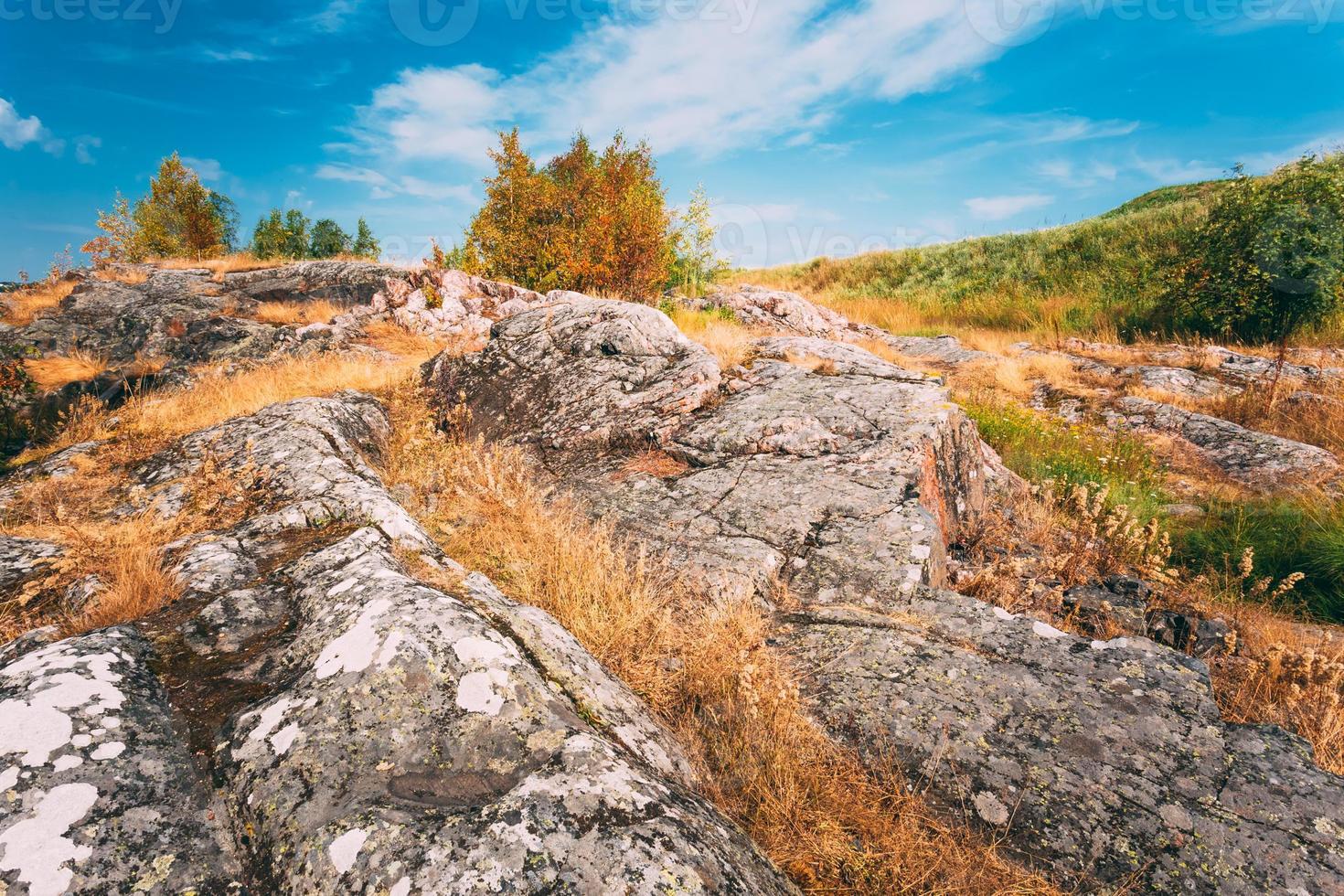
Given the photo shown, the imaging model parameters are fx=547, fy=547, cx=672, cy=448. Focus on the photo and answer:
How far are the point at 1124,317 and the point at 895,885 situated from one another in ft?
59.4

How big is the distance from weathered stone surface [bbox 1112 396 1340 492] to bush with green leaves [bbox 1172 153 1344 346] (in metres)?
4.55

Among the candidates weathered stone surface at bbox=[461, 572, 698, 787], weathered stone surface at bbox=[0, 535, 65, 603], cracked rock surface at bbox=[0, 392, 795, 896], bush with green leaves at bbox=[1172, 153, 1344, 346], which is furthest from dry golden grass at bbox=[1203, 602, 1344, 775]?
bush with green leaves at bbox=[1172, 153, 1344, 346]

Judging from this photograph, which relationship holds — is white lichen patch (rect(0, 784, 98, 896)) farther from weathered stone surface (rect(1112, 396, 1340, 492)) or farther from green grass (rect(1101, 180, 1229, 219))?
green grass (rect(1101, 180, 1229, 219))

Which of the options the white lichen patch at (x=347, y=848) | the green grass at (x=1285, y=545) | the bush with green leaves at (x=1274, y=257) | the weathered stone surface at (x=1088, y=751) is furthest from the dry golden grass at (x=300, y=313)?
the bush with green leaves at (x=1274, y=257)

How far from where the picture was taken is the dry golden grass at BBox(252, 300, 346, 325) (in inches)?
460

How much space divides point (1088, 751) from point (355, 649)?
122 inches

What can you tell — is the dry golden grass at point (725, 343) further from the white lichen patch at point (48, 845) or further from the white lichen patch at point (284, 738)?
the white lichen patch at point (48, 845)

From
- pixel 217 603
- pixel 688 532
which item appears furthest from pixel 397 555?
pixel 688 532

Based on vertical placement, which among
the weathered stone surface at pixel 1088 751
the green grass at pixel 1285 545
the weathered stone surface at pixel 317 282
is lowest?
the green grass at pixel 1285 545

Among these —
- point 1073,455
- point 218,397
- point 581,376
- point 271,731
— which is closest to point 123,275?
point 218,397

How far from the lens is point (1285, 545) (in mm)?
5207

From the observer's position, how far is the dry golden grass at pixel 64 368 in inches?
361

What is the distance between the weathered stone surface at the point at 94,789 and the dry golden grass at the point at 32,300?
1528 centimetres

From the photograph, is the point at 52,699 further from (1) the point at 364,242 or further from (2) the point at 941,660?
(1) the point at 364,242
